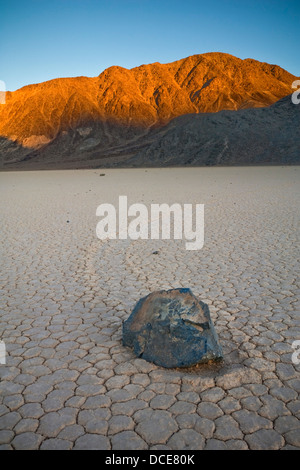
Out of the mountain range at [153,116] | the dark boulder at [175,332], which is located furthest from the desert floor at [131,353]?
the mountain range at [153,116]

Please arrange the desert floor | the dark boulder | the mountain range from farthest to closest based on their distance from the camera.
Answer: the mountain range
the dark boulder
the desert floor

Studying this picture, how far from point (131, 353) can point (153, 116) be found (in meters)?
81.0

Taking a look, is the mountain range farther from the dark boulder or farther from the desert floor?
the dark boulder

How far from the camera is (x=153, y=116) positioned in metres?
80.2

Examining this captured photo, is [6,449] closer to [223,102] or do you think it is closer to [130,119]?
[130,119]

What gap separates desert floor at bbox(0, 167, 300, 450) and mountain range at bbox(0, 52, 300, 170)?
3974 cm

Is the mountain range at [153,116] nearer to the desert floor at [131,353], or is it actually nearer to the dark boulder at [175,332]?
the desert floor at [131,353]

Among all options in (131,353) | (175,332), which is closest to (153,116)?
(131,353)

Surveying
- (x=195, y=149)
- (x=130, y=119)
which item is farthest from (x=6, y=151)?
(x=195, y=149)

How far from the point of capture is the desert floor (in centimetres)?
273

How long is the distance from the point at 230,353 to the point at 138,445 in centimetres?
142

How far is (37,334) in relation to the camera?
13.6 ft

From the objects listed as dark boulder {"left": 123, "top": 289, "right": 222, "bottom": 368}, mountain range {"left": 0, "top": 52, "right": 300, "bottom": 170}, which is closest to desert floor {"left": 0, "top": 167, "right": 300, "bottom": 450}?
dark boulder {"left": 123, "top": 289, "right": 222, "bottom": 368}

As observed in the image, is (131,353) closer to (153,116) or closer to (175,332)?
(175,332)
